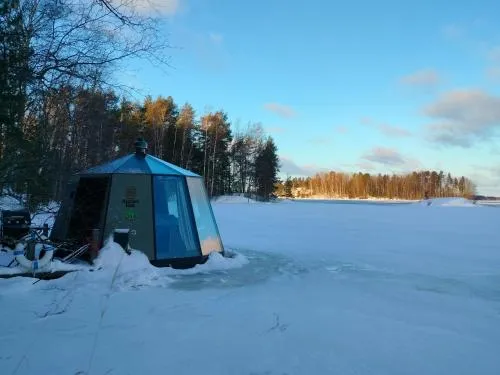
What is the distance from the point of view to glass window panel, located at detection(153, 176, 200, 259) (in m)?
8.36

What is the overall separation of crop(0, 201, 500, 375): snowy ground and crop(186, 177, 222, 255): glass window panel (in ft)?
1.82

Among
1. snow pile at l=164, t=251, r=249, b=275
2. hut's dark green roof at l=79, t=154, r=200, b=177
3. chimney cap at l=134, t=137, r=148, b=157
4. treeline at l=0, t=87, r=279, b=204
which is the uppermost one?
treeline at l=0, t=87, r=279, b=204

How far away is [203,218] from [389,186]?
389ft

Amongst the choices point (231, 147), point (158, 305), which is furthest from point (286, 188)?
point (158, 305)

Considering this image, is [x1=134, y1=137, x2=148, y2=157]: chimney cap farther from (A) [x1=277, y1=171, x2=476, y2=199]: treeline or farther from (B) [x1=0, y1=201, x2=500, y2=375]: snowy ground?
(A) [x1=277, y1=171, x2=476, y2=199]: treeline

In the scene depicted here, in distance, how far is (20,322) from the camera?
15.9 ft

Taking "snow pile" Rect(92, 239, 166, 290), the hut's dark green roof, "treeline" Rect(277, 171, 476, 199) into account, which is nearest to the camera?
"snow pile" Rect(92, 239, 166, 290)

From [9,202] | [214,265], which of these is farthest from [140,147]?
[214,265]

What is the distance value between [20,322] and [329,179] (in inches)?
5192

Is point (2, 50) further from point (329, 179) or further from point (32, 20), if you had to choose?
point (329, 179)

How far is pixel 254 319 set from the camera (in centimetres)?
532

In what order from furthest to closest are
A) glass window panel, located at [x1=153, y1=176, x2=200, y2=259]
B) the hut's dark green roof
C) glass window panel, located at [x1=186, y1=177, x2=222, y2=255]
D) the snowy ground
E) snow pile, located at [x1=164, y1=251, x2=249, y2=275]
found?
glass window panel, located at [x1=186, y1=177, x2=222, y2=255] → the hut's dark green roof → glass window panel, located at [x1=153, y1=176, x2=200, y2=259] → snow pile, located at [x1=164, y1=251, x2=249, y2=275] → the snowy ground

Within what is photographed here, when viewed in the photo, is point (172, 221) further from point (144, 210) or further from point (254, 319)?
point (254, 319)

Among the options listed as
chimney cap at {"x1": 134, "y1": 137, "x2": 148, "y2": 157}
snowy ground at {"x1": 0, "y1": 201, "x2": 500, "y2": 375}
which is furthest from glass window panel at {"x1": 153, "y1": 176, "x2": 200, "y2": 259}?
chimney cap at {"x1": 134, "y1": 137, "x2": 148, "y2": 157}
